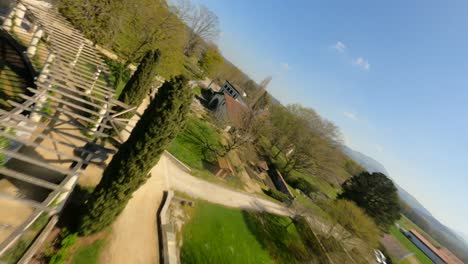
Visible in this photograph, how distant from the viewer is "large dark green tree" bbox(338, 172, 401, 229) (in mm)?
34438

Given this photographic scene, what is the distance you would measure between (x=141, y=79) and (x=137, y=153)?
33.6ft

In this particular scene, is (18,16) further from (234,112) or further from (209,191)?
(234,112)

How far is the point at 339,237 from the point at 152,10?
32.1m

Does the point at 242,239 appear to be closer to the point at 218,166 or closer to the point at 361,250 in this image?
the point at 218,166

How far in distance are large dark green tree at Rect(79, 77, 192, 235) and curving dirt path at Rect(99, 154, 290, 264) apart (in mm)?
1355

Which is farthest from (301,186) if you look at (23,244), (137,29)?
(23,244)

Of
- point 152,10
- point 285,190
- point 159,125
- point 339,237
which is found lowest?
point 285,190

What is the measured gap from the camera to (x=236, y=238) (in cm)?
1608

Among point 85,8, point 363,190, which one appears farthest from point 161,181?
point 363,190

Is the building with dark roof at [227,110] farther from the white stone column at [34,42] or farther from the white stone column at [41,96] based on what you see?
the white stone column at [41,96]

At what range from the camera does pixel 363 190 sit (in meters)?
36.2

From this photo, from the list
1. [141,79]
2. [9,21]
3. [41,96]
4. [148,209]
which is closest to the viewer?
[41,96]

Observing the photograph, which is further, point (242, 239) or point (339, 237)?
point (339, 237)

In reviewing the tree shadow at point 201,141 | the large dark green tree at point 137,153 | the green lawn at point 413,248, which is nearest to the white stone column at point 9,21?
the tree shadow at point 201,141
